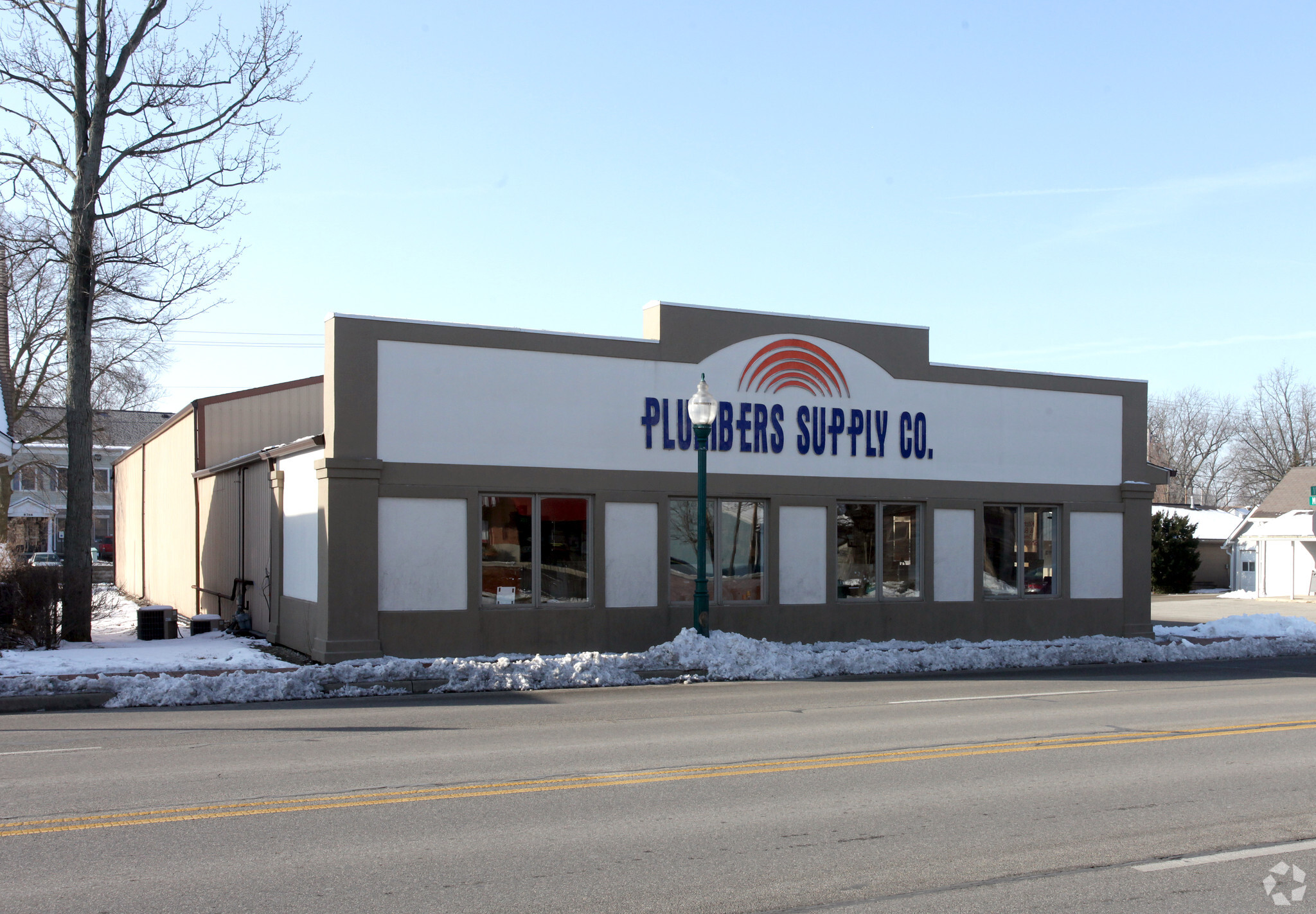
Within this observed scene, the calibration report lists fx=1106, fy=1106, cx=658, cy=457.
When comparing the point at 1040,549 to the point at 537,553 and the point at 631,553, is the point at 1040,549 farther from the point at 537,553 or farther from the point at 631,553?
the point at 537,553

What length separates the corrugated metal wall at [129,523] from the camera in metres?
34.4

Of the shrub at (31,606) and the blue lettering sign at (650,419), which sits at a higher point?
the blue lettering sign at (650,419)

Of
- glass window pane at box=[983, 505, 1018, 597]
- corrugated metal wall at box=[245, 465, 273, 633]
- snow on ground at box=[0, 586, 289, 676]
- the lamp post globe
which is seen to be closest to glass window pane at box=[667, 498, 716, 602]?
the lamp post globe

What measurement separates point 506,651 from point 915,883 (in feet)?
39.2

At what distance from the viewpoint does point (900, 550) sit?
20.9 metres

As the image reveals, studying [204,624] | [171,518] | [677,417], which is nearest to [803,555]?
[677,417]

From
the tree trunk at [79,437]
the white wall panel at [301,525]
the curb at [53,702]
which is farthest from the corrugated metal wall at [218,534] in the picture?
the curb at [53,702]

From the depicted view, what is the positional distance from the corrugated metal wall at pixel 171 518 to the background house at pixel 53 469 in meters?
3.41

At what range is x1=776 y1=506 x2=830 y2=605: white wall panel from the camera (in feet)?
64.4

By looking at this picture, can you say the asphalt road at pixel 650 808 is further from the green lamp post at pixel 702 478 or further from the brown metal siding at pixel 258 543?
the brown metal siding at pixel 258 543

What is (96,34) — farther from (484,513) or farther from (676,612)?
(676,612)

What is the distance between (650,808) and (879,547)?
13791mm

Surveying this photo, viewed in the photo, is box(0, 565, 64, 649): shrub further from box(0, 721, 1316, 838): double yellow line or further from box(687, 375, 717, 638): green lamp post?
box(0, 721, 1316, 838): double yellow line

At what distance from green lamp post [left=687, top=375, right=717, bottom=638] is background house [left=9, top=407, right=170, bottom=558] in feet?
56.4
